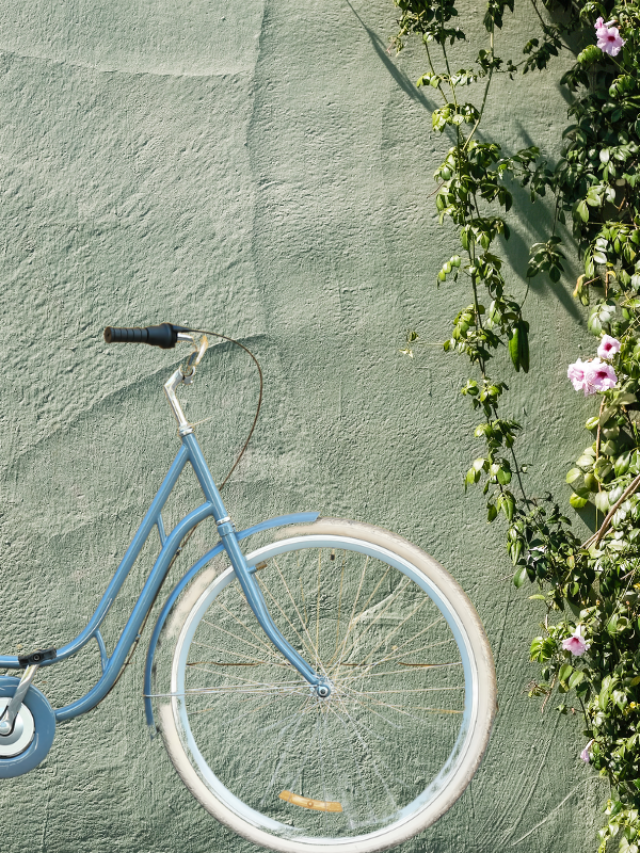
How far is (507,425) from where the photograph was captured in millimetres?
2211

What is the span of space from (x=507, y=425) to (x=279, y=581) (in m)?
0.76

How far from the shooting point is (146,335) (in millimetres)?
1853

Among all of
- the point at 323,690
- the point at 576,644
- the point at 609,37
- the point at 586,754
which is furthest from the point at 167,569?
the point at 609,37

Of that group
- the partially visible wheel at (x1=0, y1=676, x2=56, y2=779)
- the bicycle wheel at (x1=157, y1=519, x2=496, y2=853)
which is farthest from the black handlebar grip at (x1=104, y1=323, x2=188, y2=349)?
the partially visible wheel at (x1=0, y1=676, x2=56, y2=779)

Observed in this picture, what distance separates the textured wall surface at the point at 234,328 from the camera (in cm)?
224

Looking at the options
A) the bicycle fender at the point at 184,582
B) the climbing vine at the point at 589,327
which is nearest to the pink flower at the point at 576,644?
the climbing vine at the point at 589,327

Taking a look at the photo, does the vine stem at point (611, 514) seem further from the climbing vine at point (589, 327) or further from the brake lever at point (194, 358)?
the brake lever at point (194, 358)

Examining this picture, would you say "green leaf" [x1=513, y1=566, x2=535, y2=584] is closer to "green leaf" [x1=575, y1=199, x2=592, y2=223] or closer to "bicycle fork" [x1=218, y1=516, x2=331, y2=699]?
"bicycle fork" [x1=218, y1=516, x2=331, y2=699]

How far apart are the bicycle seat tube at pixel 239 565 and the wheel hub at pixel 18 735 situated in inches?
23.6

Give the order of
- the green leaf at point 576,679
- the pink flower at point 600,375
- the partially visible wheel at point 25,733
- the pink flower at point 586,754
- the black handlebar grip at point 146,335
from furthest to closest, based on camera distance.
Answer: the pink flower at point 586,754, the green leaf at point 576,679, the pink flower at point 600,375, the partially visible wheel at point 25,733, the black handlebar grip at point 146,335

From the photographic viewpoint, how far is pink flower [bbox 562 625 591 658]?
2125 millimetres

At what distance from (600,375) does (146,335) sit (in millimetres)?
1115

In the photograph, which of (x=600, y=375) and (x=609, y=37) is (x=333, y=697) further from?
(x=609, y=37)

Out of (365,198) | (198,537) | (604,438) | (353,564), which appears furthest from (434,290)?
(198,537)
